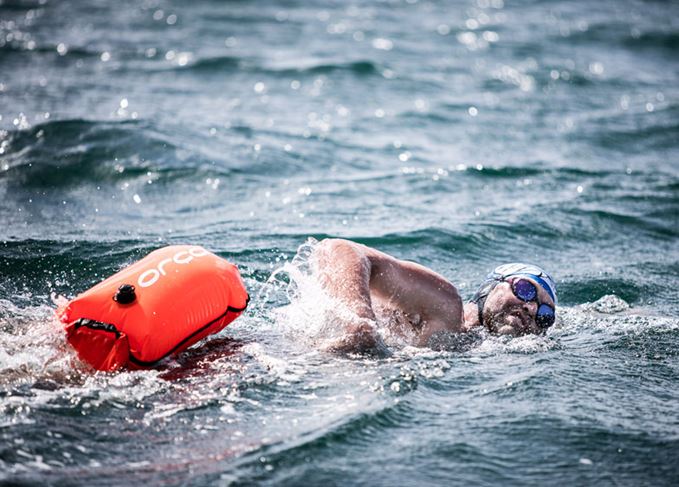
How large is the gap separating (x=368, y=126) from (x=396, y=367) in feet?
29.6

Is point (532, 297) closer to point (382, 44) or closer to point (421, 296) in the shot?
point (421, 296)

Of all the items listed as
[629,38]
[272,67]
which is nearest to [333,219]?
[272,67]

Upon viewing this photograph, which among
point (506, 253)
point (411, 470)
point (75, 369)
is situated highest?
point (75, 369)

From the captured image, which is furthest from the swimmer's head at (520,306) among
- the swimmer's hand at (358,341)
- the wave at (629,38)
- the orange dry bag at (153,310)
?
the wave at (629,38)

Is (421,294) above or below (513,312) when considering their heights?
above

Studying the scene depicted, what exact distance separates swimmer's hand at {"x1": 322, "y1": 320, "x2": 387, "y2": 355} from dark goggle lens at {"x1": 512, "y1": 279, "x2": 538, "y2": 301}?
4.59ft

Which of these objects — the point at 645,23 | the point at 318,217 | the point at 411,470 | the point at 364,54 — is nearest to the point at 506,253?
the point at 318,217

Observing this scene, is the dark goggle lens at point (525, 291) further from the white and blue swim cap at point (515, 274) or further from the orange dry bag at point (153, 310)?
the orange dry bag at point (153, 310)

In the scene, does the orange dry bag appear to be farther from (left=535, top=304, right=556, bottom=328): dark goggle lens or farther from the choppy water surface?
(left=535, top=304, right=556, bottom=328): dark goggle lens

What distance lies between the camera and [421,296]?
5961mm

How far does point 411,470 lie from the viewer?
165 inches

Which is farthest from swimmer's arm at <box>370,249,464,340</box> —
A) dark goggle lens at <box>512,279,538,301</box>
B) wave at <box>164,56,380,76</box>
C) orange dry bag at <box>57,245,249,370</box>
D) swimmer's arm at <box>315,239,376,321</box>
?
wave at <box>164,56,380,76</box>

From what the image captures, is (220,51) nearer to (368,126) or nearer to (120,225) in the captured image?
(368,126)

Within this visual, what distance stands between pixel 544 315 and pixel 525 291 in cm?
24
